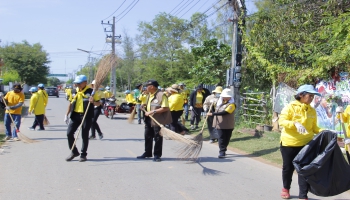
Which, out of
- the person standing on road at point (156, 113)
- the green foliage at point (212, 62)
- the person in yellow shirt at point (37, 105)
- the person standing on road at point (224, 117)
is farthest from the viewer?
the green foliage at point (212, 62)

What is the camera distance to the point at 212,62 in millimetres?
19625

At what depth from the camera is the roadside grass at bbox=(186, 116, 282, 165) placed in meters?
9.59

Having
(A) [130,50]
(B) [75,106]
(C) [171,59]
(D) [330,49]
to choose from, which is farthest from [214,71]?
(A) [130,50]

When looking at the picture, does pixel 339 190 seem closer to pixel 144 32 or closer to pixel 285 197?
pixel 285 197

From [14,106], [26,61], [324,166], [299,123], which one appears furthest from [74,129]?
[26,61]

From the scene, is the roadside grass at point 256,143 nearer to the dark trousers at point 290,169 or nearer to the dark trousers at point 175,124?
the dark trousers at point 175,124

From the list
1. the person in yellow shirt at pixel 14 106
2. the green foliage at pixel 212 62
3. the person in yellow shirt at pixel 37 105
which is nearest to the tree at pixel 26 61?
the green foliage at pixel 212 62

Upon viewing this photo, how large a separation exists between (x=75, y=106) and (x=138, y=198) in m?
3.37

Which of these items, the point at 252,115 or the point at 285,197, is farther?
the point at 252,115

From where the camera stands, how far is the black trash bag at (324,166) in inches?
204

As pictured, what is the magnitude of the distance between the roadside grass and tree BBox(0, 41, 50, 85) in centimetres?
4761

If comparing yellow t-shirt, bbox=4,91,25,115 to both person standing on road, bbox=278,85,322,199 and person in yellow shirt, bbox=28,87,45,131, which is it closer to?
person in yellow shirt, bbox=28,87,45,131

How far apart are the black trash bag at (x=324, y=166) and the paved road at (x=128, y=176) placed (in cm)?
90

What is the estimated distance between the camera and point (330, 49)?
468 inches
